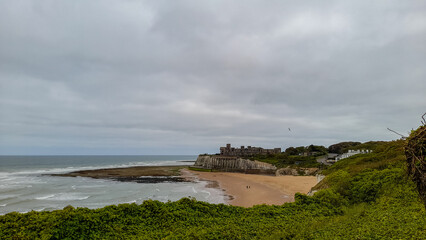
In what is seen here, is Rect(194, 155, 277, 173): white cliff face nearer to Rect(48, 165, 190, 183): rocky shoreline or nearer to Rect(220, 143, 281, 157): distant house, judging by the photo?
Rect(48, 165, 190, 183): rocky shoreline

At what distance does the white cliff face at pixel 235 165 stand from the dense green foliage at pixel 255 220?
53.0 m

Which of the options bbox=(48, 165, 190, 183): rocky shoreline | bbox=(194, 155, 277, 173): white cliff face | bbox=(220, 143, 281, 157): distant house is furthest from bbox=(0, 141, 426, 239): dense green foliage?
bbox=(220, 143, 281, 157): distant house

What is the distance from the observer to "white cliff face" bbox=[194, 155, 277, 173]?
70625mm

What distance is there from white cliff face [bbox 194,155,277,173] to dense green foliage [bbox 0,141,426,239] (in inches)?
2086

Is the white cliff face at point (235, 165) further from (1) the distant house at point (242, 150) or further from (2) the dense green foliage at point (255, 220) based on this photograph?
(2) the dense green foliage at point (255, 220)

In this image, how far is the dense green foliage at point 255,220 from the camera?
927cm

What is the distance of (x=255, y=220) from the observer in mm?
12094

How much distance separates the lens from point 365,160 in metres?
22.1

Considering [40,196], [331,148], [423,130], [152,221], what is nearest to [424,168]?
[423,130]

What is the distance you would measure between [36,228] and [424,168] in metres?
12.8

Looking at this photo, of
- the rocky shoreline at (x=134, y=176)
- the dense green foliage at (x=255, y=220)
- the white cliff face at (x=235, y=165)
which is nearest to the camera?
the dense green foliage at (x=255, y=220)

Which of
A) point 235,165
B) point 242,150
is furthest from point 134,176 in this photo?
point 242,150

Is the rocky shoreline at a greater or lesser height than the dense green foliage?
lesser

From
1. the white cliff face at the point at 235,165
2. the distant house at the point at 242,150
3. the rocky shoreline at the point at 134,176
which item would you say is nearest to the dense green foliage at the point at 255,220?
the rocky shoreline at the point at 134,176
